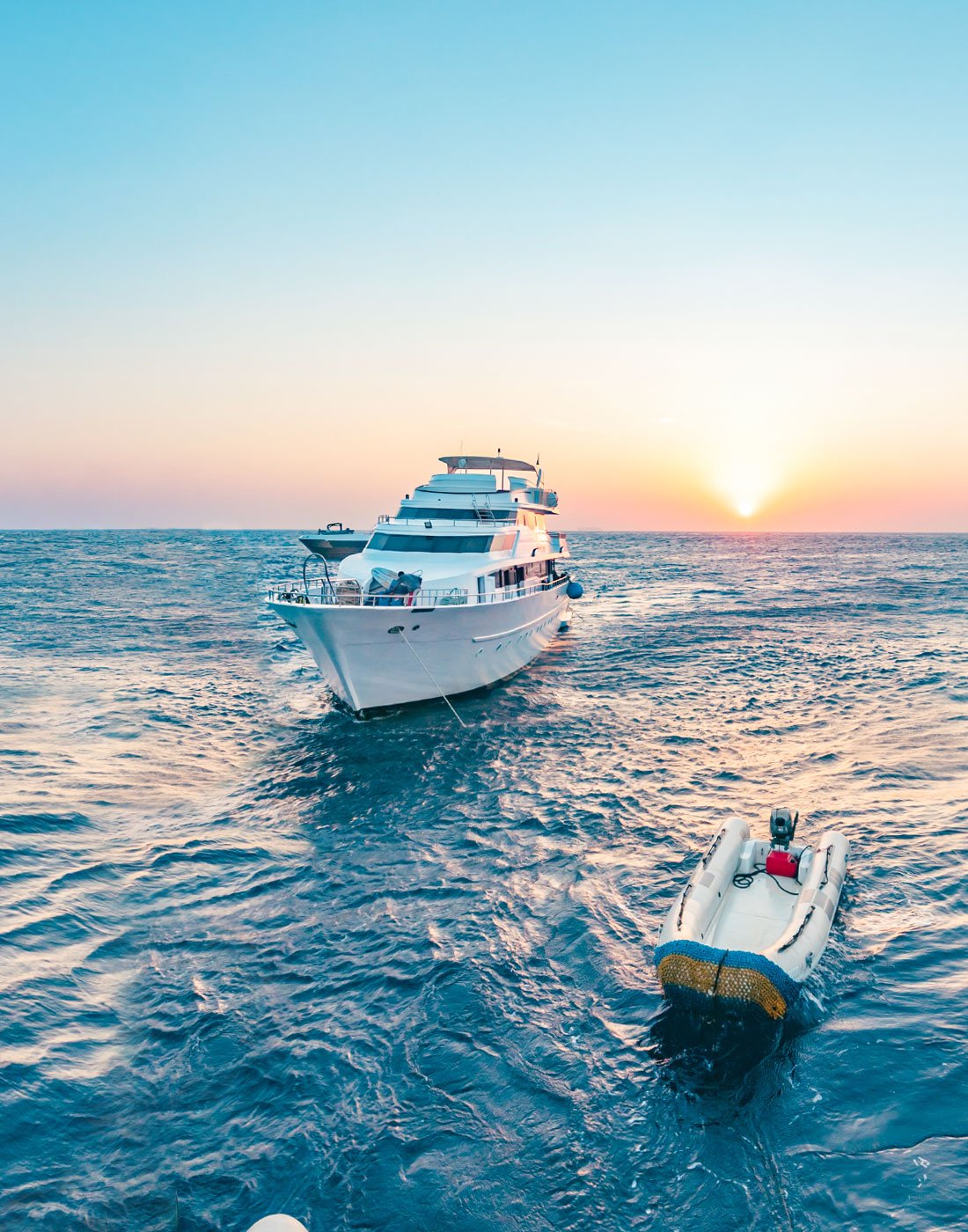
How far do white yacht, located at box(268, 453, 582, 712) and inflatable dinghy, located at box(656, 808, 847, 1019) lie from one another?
1160 centimetres

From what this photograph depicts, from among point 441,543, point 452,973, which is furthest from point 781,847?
point 441,543

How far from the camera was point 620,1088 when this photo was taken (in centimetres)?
883

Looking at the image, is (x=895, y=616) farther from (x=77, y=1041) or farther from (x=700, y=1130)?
(x=77, y=1041)

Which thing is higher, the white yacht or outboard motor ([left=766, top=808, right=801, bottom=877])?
the white yacht

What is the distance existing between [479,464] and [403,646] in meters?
18.4

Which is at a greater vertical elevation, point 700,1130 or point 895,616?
point 895,616

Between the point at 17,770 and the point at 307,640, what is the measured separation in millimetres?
8470

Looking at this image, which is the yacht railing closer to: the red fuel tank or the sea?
the sea

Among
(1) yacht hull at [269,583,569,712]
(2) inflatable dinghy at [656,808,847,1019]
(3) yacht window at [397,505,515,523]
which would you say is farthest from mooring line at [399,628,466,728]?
(2) inflatable dinghy at [656,808,847,1019]

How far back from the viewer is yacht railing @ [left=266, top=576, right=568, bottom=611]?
21.7 m

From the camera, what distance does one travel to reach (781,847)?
13109mm

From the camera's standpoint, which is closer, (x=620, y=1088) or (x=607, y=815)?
(x=620, y=1088)

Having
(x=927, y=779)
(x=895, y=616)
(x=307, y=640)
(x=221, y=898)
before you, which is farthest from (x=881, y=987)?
(x=895, y=616)

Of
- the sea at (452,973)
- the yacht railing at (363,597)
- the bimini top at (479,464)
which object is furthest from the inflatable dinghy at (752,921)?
the bimini top at (479,464)
